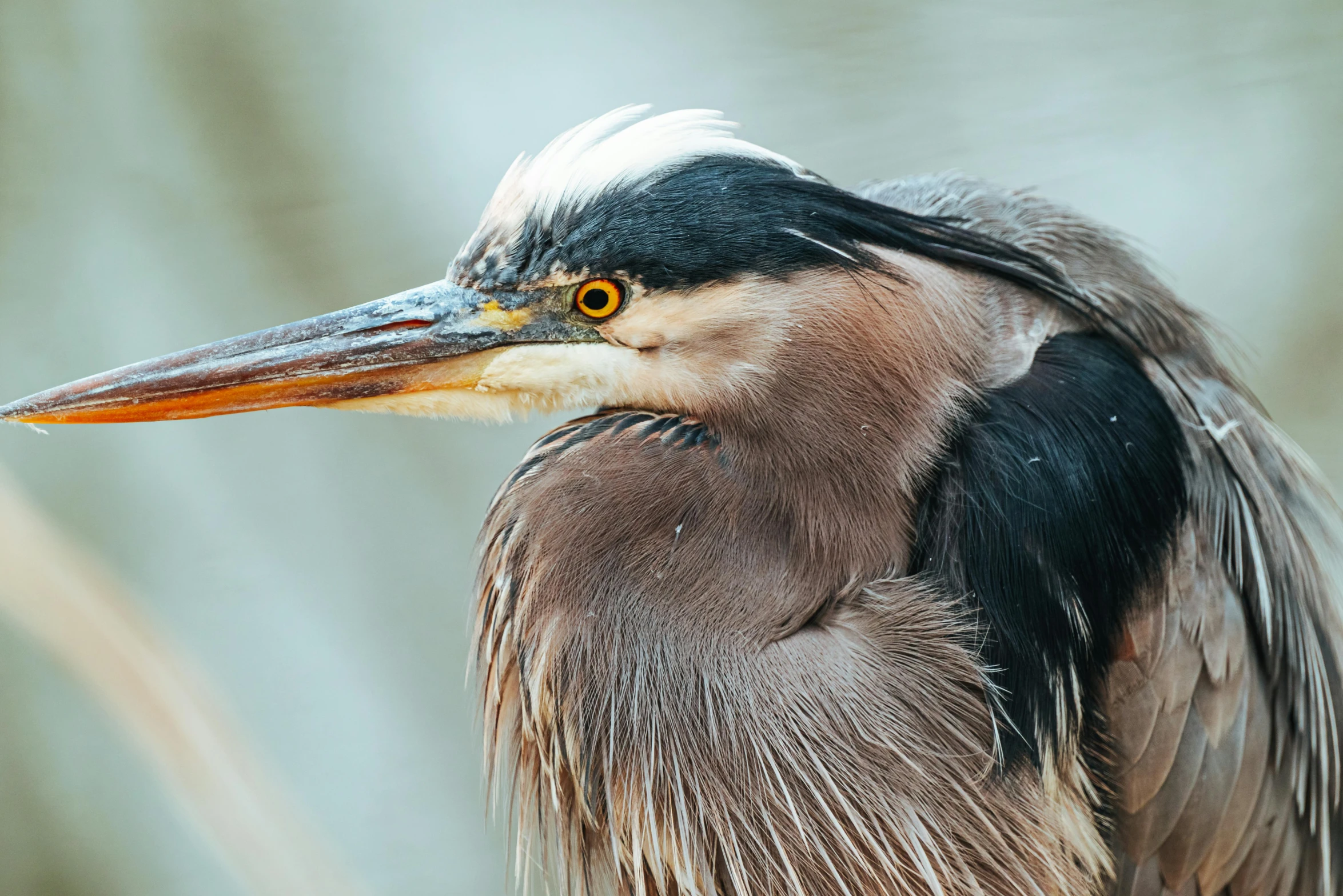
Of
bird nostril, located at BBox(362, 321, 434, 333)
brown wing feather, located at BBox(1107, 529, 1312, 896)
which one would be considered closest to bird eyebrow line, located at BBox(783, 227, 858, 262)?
bird nostril, located at BBox(362, 321, 434, 333)

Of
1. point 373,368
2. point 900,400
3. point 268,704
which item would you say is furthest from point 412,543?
point 900,400

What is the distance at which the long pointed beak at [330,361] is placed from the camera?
0.92 m

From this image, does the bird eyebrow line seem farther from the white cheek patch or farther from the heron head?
the white cheek patch

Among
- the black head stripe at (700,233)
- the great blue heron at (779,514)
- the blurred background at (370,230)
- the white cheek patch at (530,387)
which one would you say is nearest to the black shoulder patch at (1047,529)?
the great blue heron at (779,514)

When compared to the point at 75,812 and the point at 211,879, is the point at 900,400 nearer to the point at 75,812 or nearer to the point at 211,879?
the point at 211,879

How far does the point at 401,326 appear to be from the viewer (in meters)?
0.95

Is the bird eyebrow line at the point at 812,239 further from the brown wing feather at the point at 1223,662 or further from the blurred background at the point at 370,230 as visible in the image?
the blurred background at the point at 370,230

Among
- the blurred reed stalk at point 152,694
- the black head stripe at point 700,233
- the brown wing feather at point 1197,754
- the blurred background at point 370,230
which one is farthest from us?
the blurred background at point 370,230

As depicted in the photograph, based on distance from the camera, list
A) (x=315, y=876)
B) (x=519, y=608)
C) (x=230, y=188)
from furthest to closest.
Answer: (x=230, y=188) → (x=315, y=876) → (x=519, y=608)

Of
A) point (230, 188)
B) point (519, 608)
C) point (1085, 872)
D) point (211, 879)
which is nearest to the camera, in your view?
point (519, 608)

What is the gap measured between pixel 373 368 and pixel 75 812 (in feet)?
6.92

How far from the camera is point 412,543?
2363 millimetres

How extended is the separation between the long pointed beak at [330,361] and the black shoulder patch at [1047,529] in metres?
0.38

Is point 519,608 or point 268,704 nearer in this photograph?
point 519,608
